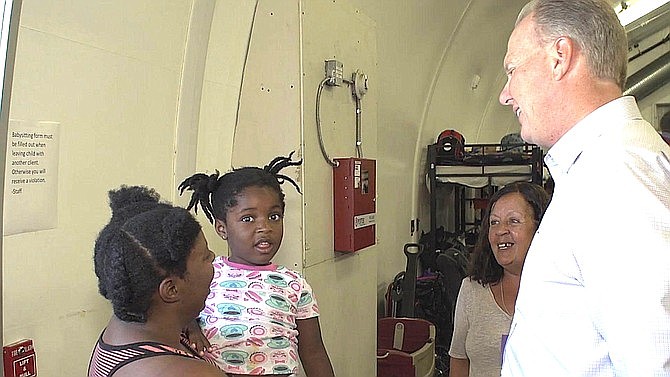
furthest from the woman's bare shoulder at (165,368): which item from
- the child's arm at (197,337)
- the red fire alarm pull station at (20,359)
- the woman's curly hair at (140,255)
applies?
the child's arm at (197,337)

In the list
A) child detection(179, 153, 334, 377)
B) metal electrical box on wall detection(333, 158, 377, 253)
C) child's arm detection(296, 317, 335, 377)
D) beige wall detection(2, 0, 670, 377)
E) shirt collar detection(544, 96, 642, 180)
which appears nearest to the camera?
shirt collar detection(544, 96, 642, 180)

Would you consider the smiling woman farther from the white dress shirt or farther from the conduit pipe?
the conduit pipe

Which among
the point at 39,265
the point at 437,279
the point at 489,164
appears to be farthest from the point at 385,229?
the point at 39,265

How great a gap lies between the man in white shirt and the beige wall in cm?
104

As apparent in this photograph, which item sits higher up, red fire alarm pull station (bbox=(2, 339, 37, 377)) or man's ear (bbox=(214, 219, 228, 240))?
man's ear (bbox=(214, 219, 228, 240))

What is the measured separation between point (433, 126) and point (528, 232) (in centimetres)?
343

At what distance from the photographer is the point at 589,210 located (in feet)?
3.42

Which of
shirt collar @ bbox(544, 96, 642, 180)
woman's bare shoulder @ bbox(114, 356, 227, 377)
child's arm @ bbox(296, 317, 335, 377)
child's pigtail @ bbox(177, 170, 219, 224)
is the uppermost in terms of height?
shirt collar @ bbox(544, 96, 642, 180)

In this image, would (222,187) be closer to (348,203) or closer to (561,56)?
(348,203)

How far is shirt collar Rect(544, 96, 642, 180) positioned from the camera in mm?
1124

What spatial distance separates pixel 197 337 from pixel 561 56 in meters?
1.12

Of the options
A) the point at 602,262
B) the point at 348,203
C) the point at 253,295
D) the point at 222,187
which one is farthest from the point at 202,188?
the point at 602,262

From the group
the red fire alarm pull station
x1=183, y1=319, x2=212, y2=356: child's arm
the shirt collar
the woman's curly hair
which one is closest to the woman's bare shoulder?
the woman's curly hair

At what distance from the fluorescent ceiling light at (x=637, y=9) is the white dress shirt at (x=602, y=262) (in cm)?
532
